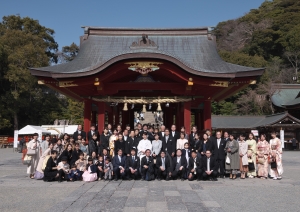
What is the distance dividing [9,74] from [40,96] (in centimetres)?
388

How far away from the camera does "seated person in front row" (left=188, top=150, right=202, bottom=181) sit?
26.7ft

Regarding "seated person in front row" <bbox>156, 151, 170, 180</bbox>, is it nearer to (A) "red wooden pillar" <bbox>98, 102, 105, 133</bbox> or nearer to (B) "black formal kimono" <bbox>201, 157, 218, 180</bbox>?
(B) "black formal kimono" <bbox>201, 157, 218, 180</bbox>

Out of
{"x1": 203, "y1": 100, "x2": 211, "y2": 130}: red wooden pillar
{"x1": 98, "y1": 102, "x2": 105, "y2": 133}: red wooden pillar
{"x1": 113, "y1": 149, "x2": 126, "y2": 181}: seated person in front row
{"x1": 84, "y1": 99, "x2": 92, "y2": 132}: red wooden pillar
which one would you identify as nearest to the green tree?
{"x1": 84, "y1": 99, "x2": 92, "y2": 132}: red wooden pillar

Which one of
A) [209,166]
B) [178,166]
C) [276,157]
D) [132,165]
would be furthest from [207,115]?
[132,165]

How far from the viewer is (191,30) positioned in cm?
1371

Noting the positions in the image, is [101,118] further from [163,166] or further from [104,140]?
[163,166]

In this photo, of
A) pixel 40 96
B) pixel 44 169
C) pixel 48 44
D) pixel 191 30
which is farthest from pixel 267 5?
pixel 44 169

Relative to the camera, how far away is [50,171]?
814 centimetres

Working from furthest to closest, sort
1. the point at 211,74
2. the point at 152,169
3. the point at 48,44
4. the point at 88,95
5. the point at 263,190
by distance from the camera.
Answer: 1. the point at 48,44
2. the point at 88,95
3. the point at 211,74
4. the point at 152,169
5. the point at 263,190

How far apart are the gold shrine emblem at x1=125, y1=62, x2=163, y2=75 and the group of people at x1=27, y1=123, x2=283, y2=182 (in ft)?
6.20

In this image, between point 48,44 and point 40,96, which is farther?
point 48,44

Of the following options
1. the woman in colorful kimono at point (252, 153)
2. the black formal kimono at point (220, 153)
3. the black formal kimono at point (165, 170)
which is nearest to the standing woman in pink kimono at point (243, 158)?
the woman in colorful kimono at point (252, 153)

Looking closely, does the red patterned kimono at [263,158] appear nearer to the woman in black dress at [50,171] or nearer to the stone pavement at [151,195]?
the stone pavement at [151,195]

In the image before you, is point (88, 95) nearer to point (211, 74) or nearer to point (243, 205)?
point (211, 74)
